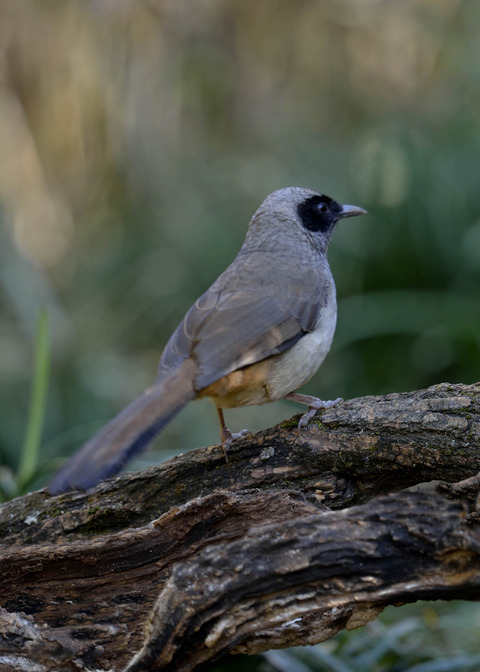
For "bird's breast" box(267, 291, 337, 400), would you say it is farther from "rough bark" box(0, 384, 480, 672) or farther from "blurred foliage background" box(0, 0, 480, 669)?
"blurred foliage background" box(0, 0, 480, 669)

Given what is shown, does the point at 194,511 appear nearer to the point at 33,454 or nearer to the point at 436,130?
the point at 33,454

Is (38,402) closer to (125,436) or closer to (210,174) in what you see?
(125,436)

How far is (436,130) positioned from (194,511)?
20.0ft

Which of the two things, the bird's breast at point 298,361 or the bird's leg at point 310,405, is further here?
the bird's breast at point 298,361

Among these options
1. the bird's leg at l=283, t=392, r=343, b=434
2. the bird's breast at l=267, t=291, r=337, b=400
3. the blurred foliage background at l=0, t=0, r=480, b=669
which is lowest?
the bird's leg at l=283, t=392, r=343, b=434

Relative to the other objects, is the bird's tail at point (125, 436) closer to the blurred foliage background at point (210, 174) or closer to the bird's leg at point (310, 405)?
the bird's leg at point (310, 405)

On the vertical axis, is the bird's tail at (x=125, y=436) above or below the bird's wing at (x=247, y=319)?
below

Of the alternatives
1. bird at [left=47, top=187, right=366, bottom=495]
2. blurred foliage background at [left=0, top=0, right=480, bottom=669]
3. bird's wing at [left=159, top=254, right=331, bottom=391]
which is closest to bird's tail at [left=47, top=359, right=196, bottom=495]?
bird at [left=47, top=187, right=366, bottom=495]

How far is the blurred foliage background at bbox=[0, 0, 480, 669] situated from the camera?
6.52m

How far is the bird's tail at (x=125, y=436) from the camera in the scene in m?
2.57

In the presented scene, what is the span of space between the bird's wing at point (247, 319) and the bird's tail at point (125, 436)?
11 centimetres

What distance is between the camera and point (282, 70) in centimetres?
1090

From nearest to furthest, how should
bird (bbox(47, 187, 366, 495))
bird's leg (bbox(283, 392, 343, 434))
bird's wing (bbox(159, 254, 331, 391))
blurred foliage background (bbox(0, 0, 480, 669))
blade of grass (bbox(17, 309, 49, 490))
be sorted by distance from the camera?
bird (bbox(47, 187, 366, 495)), bird's leg (bbox(283, 392, 343, 434)), bird's wing (bbox(159, 254, 331, 391)), blade of grass (bbox(17, 309, 49, 490)), blurred foliage background (bbox(0, 0, 480, 669))

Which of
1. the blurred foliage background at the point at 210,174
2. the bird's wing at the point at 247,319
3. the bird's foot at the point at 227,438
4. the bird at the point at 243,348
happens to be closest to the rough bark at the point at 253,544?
the bird's foot at the point at 227,438
